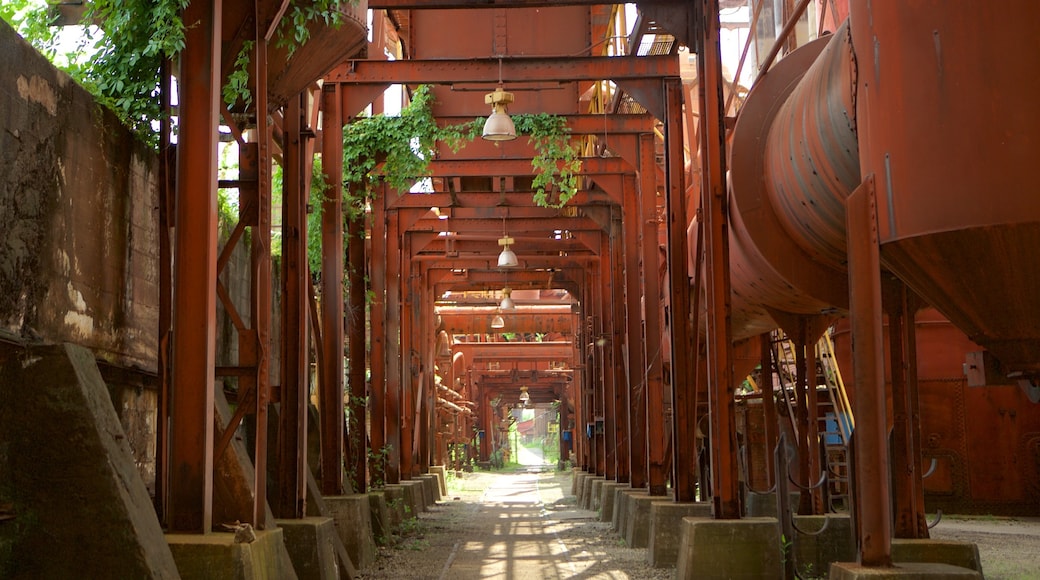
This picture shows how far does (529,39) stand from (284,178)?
5.41 meters

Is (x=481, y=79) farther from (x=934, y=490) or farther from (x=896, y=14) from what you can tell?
(x=934, y=490)

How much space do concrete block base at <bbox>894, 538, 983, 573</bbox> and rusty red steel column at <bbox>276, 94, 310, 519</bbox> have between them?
5.29 metres

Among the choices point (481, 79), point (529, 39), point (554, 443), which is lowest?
point (554, 443)

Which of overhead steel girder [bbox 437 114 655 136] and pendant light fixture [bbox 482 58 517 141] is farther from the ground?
overhead steel girder [bbox 437 114 655 136]

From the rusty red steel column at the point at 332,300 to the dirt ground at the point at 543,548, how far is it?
1383mm

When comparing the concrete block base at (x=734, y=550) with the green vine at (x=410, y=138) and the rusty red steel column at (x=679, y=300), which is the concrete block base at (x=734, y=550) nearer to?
the rusty red steel column at (x=679, y=300)

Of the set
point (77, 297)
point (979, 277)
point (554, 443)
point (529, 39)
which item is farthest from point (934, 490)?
point (554, 443)

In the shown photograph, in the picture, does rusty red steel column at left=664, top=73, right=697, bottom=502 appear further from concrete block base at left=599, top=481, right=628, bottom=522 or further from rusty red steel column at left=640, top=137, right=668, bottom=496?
concrete block base at left=599, top=481, right=628, bottom=522

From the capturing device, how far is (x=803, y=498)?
37.4 ft

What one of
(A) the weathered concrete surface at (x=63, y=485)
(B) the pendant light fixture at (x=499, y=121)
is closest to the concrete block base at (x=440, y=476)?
(B) the pendant light fixture at (x=499, y=121)

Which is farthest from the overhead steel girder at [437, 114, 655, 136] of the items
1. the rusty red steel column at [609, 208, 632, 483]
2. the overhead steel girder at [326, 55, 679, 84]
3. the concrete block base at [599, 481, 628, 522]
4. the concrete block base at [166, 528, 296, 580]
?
the concrete block base at [166, 528, 296, 580]

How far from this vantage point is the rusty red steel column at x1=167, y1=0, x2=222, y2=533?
7.03 metres

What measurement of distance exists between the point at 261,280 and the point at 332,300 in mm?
4975

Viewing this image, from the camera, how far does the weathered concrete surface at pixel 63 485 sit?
19.2 ft
